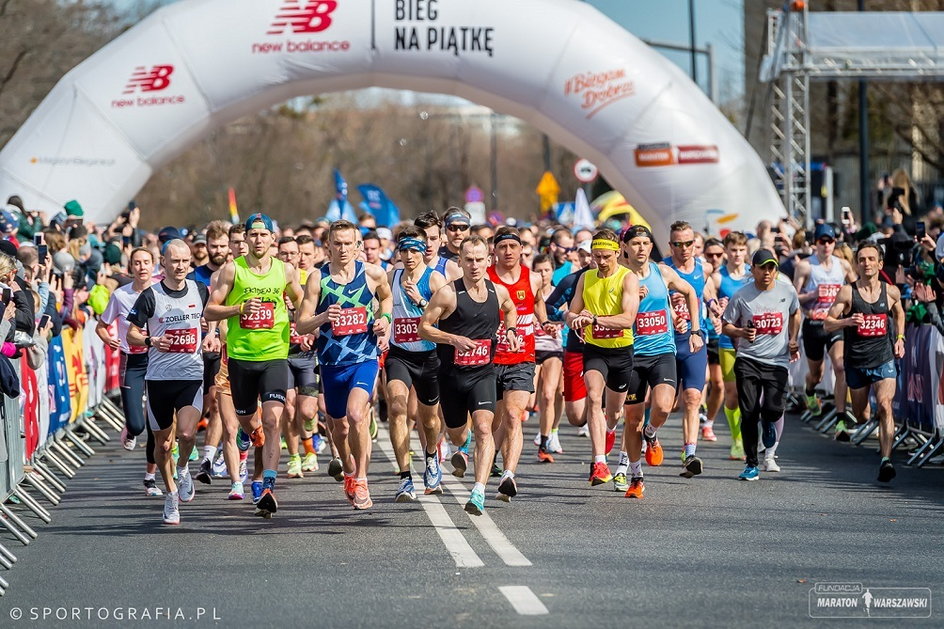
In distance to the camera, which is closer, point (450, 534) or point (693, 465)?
point (450, 534)

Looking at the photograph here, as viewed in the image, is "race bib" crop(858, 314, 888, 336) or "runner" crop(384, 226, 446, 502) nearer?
"runner" crop(384, 226, 446, 502)

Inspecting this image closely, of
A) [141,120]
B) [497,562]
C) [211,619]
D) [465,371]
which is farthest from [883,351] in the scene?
[141,120]

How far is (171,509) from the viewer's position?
11570mm

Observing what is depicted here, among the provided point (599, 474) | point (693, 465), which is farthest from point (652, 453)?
point (599, 474)

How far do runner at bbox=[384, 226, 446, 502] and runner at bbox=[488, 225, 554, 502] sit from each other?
0.49 m

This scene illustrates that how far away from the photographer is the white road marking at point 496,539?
9.37 meters

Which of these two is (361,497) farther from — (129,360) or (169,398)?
(129,360)

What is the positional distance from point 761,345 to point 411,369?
10.4ft

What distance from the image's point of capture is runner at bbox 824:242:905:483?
14.2 meters

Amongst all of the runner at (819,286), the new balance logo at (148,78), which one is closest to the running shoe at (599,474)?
the runner at (819,286)

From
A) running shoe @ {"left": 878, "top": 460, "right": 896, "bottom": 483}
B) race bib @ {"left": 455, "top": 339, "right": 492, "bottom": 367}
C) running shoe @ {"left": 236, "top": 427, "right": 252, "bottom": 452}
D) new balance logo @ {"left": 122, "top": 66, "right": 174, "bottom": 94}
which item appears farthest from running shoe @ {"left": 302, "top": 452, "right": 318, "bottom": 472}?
new balance logo @ {"left": 122, "top": 66, "right": 174, "bottom": 94}

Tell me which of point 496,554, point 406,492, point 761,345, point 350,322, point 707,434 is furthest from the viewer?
point 707,434

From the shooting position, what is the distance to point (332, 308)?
11414 millimetres

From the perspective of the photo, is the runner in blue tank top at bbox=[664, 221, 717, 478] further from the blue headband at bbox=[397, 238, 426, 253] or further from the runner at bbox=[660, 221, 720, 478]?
the blue headband at bbox=[397, 238, 426, 253]
